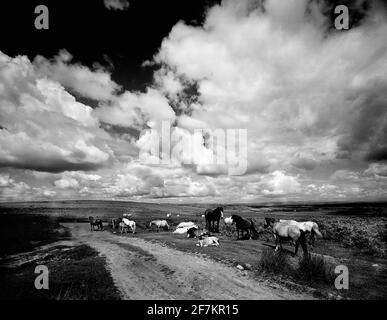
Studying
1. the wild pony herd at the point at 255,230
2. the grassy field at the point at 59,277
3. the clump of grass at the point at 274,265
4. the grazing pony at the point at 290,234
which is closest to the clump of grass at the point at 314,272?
the clump of grass at the point at 274,265

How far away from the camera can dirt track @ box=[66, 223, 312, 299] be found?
32.4 ft

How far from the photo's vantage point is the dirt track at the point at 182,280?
9867mm

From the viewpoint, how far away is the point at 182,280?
38.0 ft

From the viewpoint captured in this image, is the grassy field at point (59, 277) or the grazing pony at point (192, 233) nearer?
the grassy field at point (59, 277)

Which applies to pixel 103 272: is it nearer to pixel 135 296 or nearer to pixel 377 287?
pixel 135 296

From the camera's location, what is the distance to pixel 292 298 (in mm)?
9383

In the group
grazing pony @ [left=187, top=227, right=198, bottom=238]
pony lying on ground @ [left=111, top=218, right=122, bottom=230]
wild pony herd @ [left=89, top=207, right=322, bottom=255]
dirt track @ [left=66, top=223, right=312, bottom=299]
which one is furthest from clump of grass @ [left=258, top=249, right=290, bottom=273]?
pony lying on ground @ [left=111, top=218, right=122, bottom=230]

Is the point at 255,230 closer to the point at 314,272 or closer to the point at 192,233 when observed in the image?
the point at 192,233

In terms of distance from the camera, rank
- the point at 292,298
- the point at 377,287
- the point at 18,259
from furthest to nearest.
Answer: the point at 18,259, the point at 377,287, the point at 292,298

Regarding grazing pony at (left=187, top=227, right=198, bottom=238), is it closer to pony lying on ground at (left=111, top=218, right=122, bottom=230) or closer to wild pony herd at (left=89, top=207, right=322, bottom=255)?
wild pony herd at (left=89, top=207, right=322, bottom=255)

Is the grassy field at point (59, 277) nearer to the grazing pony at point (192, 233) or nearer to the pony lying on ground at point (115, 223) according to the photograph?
the grazing pony at point (192, 233)
